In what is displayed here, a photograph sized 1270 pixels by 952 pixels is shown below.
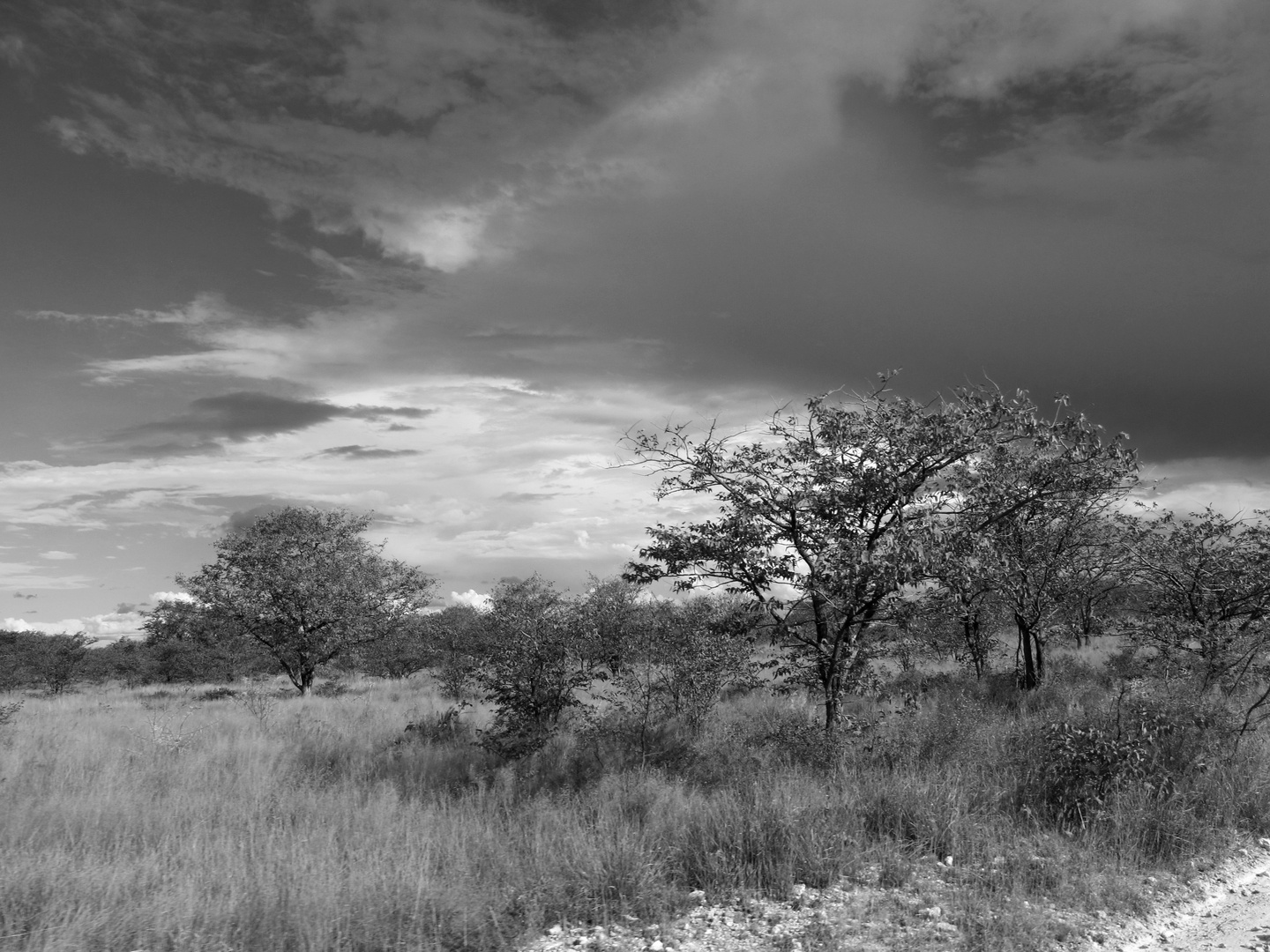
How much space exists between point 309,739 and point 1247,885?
12.8 m

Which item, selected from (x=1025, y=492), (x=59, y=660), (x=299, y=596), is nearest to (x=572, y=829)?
(x=1025, y=492)

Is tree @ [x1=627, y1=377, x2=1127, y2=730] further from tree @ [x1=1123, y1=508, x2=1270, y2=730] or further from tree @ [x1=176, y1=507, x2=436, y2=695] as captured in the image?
tree @ [x1=176, y1=507, x2=436, y2=695]

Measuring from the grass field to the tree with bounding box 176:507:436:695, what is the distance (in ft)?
41.3

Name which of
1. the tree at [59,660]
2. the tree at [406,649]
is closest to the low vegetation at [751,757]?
the tree at [406,649]

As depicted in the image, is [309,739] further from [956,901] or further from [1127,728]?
[1127,728]

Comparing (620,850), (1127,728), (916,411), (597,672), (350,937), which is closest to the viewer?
(350,937)

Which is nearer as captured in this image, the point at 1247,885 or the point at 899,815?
the point at 1247,885

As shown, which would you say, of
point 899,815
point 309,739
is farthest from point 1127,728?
point 309,739

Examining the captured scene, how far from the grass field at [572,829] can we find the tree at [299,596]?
12.6 meters

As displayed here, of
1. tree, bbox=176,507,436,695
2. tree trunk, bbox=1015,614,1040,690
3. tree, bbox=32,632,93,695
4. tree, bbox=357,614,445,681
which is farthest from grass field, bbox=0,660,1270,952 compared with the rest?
tree, bbox=32,632,93,695

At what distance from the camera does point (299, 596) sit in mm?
24844

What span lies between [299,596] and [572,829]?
20.3 metres

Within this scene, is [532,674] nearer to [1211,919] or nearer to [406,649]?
[1211,919]

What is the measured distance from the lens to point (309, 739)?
535 inches
